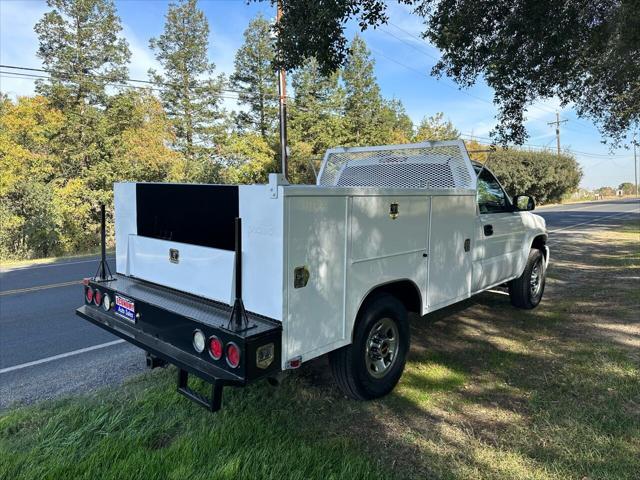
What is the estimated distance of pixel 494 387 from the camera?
13.0 feet

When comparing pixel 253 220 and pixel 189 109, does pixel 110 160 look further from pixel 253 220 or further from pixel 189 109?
pixel 253 220

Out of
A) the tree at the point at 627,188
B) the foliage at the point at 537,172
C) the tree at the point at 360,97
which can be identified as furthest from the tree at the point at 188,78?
the tree at the point at 627,188

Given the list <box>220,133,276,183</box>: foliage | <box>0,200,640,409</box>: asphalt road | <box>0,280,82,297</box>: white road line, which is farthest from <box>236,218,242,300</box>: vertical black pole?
<box>220,133,276,183</box>: foliage

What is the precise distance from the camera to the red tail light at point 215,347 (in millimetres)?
2738

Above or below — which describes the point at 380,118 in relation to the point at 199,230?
above

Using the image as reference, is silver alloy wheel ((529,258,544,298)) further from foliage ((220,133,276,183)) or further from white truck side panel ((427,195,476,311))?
foliage ((220,133,276,183))

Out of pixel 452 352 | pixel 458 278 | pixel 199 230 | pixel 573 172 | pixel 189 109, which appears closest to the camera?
pixel 199 230

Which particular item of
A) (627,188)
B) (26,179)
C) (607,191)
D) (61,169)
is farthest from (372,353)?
(627,188)

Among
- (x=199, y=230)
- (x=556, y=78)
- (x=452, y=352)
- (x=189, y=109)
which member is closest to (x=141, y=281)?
(x=199, y=230)

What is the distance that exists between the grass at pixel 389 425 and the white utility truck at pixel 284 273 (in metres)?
0.32

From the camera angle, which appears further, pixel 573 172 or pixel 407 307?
pixel 573 172

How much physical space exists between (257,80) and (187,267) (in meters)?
30.5

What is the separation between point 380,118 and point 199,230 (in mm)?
35329

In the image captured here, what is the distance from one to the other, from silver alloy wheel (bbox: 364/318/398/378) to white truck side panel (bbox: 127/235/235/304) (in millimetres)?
1212
